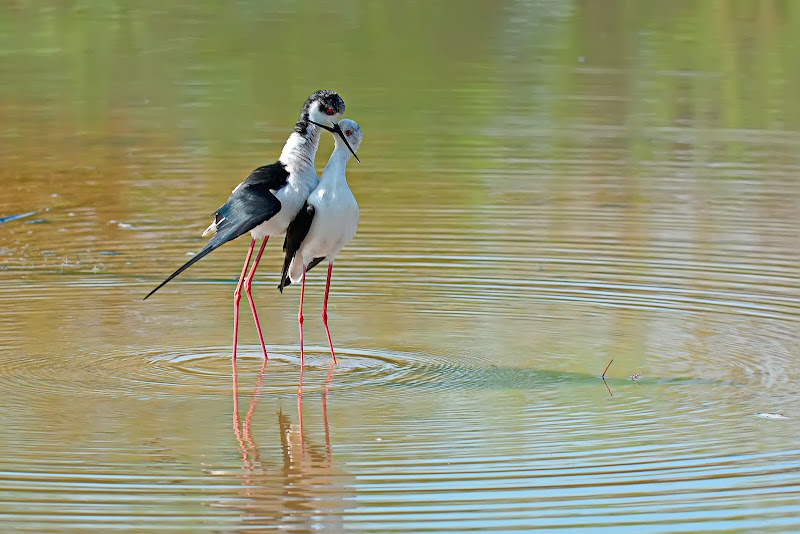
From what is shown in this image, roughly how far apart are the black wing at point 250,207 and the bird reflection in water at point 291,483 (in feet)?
2.89

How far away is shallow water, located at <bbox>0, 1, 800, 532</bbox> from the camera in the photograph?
6148 millimetres

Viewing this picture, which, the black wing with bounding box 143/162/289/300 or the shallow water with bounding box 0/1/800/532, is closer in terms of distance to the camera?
the shallow water with bounding box 0/1/800/532

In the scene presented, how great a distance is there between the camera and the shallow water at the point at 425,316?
615 centimetres

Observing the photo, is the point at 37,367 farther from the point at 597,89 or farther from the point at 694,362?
the point at 597,89

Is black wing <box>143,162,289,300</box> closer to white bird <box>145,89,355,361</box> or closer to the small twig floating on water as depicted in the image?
white bird <box>145,89,355,361</box>

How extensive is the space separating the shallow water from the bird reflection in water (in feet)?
0.06

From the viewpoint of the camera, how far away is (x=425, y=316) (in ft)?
30.9

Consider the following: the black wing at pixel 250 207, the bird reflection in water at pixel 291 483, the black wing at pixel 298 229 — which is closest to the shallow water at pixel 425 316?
the bird reflection in water at pixel 291 483

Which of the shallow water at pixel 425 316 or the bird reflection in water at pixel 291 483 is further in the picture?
the shallow water at pixel 425 316

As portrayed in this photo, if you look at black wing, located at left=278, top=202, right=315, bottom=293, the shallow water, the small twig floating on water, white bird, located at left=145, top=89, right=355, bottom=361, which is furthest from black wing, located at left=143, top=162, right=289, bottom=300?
the small twig floating on water

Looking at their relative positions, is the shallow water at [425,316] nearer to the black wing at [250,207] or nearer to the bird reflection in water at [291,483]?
the bird reflection in water at [291,483]

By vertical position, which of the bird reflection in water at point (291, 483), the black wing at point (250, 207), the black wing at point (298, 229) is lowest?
the bird reflection in water at point (291, 483)

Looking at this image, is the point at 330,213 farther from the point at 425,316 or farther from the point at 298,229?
the point at 425,316

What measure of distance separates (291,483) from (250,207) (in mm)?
1912
